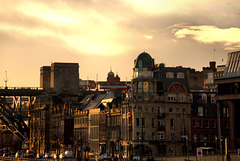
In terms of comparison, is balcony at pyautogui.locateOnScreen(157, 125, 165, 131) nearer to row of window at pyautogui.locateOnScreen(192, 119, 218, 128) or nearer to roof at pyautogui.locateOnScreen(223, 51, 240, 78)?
row of window at pyautogui.locateOnScreen(192, 119, 218, 128)

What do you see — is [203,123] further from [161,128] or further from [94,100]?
[94,100]

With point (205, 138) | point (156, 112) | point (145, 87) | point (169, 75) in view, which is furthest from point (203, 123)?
point (145, 87)

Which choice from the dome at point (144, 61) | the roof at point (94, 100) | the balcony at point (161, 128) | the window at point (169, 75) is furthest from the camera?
the roof at point (94, 100)

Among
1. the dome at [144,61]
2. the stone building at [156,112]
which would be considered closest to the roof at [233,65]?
the stone building at [156,112]

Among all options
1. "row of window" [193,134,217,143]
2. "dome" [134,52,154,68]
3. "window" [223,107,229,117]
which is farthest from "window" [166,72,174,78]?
"window" [223,107,229,117]

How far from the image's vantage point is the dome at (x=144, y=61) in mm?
150000

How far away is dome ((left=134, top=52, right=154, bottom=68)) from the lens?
492ft

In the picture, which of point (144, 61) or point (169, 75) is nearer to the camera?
point (144, 61)

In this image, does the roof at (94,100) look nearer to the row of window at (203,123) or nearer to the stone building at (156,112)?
the stone building at (156,112)

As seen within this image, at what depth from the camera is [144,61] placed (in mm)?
150875

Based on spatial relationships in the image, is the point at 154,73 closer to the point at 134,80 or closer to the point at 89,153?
the point at 134,80

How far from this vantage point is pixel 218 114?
146000mm

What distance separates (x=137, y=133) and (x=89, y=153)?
91.4 ft

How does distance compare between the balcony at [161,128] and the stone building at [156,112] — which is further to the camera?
the balcony at [161,128]
